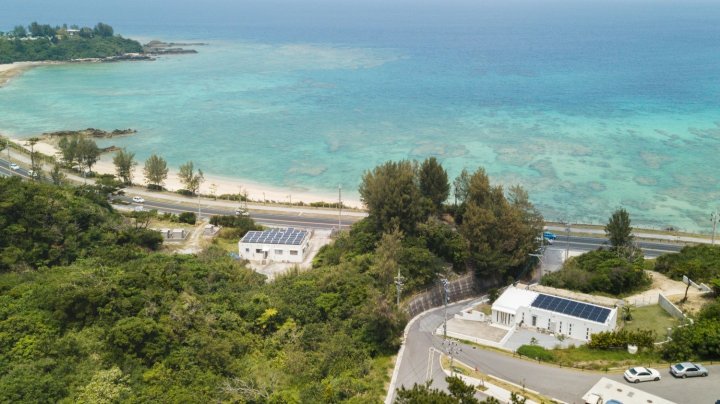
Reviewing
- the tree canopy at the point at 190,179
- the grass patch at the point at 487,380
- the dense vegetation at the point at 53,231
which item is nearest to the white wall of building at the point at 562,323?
the grass patch at the point at 487,380

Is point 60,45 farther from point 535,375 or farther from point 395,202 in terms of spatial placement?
point 535,375

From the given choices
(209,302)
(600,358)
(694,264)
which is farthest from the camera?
(694,264)

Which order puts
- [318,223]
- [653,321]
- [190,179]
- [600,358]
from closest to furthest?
[600,358] → [653,321] → [318,223] → [190,179]

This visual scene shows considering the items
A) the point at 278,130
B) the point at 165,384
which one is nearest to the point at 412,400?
the point at 165,384

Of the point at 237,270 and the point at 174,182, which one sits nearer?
the point at 237,270

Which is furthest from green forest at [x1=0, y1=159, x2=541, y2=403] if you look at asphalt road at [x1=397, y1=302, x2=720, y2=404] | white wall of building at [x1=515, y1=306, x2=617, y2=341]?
white wall of building at [x1=515, y1=306, x2=617, y2=341]

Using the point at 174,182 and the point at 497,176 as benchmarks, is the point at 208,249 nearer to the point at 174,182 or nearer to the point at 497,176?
the point at 174,182

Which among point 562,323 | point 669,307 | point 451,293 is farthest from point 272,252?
point 669,307
